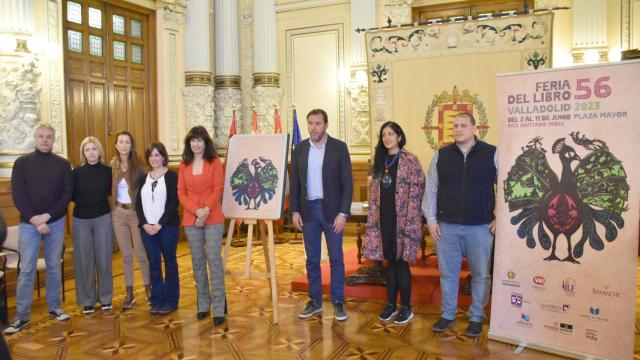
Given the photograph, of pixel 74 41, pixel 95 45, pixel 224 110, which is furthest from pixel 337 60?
pixel 74 41

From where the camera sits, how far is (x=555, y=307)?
11.0ft

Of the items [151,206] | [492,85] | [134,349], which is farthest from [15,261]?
[492,85]

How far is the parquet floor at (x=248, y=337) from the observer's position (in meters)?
3.44

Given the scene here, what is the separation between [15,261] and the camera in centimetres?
445

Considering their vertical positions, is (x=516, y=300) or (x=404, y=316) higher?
(x=516, y=300)

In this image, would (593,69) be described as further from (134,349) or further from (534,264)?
(134,349)

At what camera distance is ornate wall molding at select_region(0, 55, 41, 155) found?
18.0 feet

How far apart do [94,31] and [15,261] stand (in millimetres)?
3561

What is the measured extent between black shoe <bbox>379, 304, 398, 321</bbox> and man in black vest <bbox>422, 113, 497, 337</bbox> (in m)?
0.41

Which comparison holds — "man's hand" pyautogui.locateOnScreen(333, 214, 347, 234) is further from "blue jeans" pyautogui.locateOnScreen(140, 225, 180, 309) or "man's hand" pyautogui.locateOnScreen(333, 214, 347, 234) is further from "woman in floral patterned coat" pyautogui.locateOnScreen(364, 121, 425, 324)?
"blue jeans" pyautogui.locateOnScreen(140, 225, 180, 309)

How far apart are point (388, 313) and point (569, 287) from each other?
1.29 meters

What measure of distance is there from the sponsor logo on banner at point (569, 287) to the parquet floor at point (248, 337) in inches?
16.6

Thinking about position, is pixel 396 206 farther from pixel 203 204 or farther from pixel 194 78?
pixel 194 78

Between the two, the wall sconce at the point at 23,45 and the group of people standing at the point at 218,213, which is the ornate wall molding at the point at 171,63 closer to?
the wall sconce at the point at 23,45
